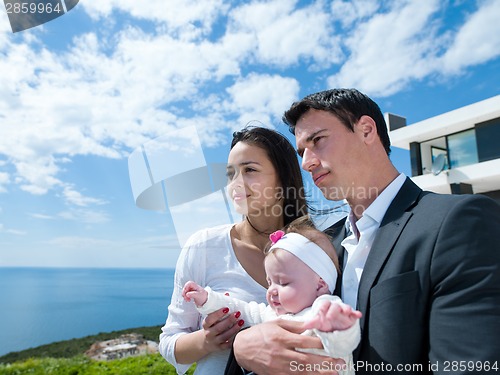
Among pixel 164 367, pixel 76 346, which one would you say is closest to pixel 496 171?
pixel 164 367

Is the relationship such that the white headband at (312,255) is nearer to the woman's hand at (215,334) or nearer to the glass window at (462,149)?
the woman's hand at (215,334)

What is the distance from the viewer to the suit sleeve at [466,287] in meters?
1.41

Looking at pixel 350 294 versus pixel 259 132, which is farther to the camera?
pixel 259 132

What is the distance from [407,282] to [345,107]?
3.13 ft

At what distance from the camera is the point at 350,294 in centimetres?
186

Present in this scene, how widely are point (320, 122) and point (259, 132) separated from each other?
63 cm

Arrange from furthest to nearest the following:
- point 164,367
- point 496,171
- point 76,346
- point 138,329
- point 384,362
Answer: point 496,171, point 138,329, point 76,346, point 164,367, point 384,362

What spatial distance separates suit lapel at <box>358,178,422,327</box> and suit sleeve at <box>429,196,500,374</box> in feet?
0.64

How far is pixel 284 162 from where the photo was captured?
2.67 metres

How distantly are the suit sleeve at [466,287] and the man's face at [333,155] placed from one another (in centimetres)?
56

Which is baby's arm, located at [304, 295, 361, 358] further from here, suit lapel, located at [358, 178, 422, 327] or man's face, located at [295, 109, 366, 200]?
man's face, located at [295, 109, 366, 200]

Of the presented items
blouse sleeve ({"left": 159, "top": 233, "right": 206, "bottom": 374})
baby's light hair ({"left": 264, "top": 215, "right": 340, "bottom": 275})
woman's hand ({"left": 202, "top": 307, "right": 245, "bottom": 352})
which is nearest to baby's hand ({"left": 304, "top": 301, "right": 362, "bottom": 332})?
baby's light hair ({"left": 264, "top": 215, "right": 340, "bottom": 275})

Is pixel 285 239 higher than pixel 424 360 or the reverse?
higher

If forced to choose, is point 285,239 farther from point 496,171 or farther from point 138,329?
point 496,171
